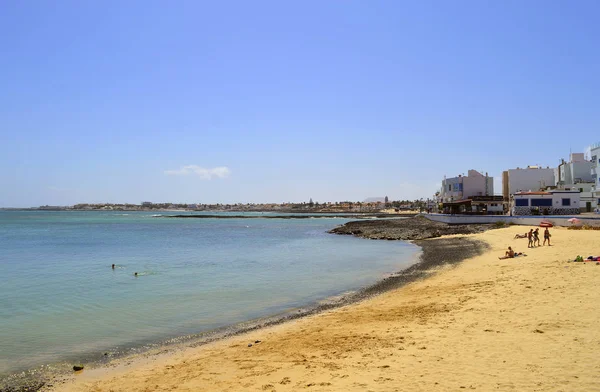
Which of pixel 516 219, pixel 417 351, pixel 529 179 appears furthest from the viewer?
pixel 529 179

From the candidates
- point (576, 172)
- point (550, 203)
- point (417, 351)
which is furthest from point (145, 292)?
point (576, 172)

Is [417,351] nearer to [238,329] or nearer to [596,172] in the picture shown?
[238,329]

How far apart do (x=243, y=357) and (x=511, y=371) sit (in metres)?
5.68

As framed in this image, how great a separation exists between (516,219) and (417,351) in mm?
47318

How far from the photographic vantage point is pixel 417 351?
8.84 metres

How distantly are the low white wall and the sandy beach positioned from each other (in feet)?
93.1

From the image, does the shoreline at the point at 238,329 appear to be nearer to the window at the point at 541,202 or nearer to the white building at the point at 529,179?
the window at the point at 541,202

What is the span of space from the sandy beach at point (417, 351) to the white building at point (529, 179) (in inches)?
2599

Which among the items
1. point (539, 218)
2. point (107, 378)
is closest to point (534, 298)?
point (107, 378)

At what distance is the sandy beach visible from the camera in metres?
7.23

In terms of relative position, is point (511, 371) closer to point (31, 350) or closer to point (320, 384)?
point (320, 384)

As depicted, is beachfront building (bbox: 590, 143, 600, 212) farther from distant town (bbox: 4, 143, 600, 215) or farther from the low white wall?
the low white wall

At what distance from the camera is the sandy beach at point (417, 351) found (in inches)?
285

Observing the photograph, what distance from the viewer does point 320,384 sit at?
761 cm
